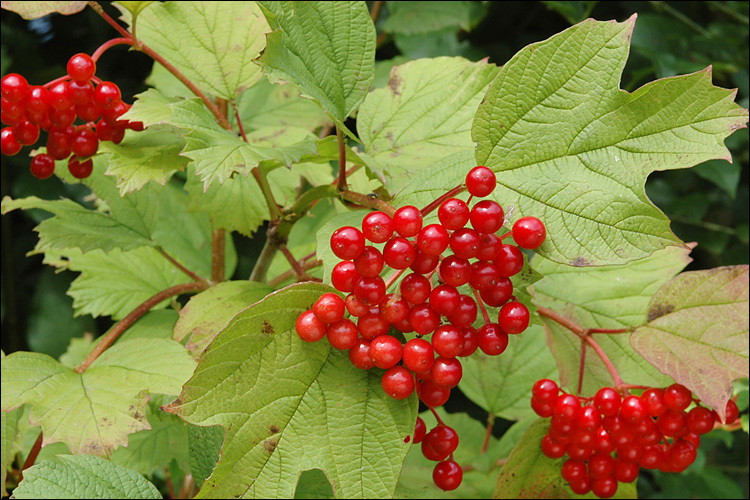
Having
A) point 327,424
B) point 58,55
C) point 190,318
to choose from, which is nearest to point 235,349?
point 327,424

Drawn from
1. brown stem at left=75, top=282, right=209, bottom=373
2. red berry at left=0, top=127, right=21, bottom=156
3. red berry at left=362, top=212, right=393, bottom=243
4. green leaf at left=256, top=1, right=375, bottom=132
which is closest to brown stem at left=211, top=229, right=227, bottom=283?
brown stem at left=75, top=282, right=209, bottom=373

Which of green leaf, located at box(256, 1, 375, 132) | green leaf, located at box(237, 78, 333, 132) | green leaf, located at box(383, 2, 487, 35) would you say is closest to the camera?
green leaf, located at box(256, 1, 375, 132)

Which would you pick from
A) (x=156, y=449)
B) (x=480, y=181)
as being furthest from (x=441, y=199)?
(x=156, y=449)

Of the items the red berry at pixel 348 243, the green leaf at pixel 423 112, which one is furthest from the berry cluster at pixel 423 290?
the green leaf at pixel 423 112

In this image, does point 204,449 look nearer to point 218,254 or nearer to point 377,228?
point 377,228

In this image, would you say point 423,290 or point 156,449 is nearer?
point 423,290

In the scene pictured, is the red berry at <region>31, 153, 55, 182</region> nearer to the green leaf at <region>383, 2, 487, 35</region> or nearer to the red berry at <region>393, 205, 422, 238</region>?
the red berry at <region>393, 205, 422, 238</region>
